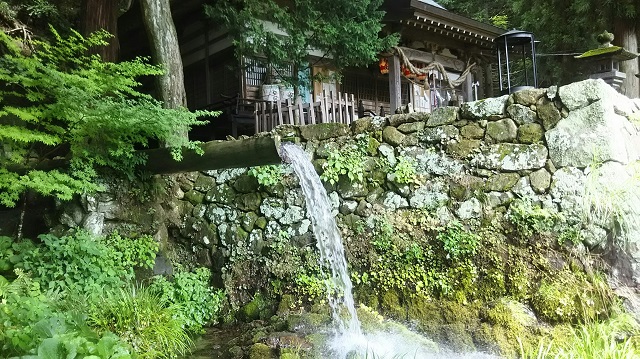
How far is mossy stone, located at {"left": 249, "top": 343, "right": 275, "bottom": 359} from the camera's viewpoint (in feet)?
15.6

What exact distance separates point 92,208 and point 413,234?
4.16 m

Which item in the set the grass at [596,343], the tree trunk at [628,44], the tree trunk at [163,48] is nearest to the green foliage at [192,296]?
the tree trunk at [163,48]

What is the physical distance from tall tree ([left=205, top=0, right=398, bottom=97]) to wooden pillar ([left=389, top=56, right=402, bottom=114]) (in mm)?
2531

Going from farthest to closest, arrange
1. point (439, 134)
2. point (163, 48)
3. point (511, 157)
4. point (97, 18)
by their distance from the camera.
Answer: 1. point (97, 18)
2. point (163, 48)
3. point (439, 134)
4. point (511, 157)

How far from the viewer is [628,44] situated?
10805 mm

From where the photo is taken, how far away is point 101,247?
18.2ft

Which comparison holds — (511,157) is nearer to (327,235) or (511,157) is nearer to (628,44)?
(327,235)

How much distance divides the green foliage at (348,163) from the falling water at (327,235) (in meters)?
0.21

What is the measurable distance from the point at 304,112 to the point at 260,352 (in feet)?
13.8

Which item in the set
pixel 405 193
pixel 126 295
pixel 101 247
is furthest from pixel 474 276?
pixel 101 247

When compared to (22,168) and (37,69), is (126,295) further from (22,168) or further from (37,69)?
(37,69)

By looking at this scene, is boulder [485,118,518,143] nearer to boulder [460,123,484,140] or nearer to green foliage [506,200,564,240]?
boulder [460,123,484,140]

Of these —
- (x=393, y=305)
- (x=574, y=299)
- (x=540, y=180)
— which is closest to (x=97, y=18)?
(x=393, y=305)

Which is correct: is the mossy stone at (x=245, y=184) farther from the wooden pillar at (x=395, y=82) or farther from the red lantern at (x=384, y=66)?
the red lantern at (x=384, y=66)
